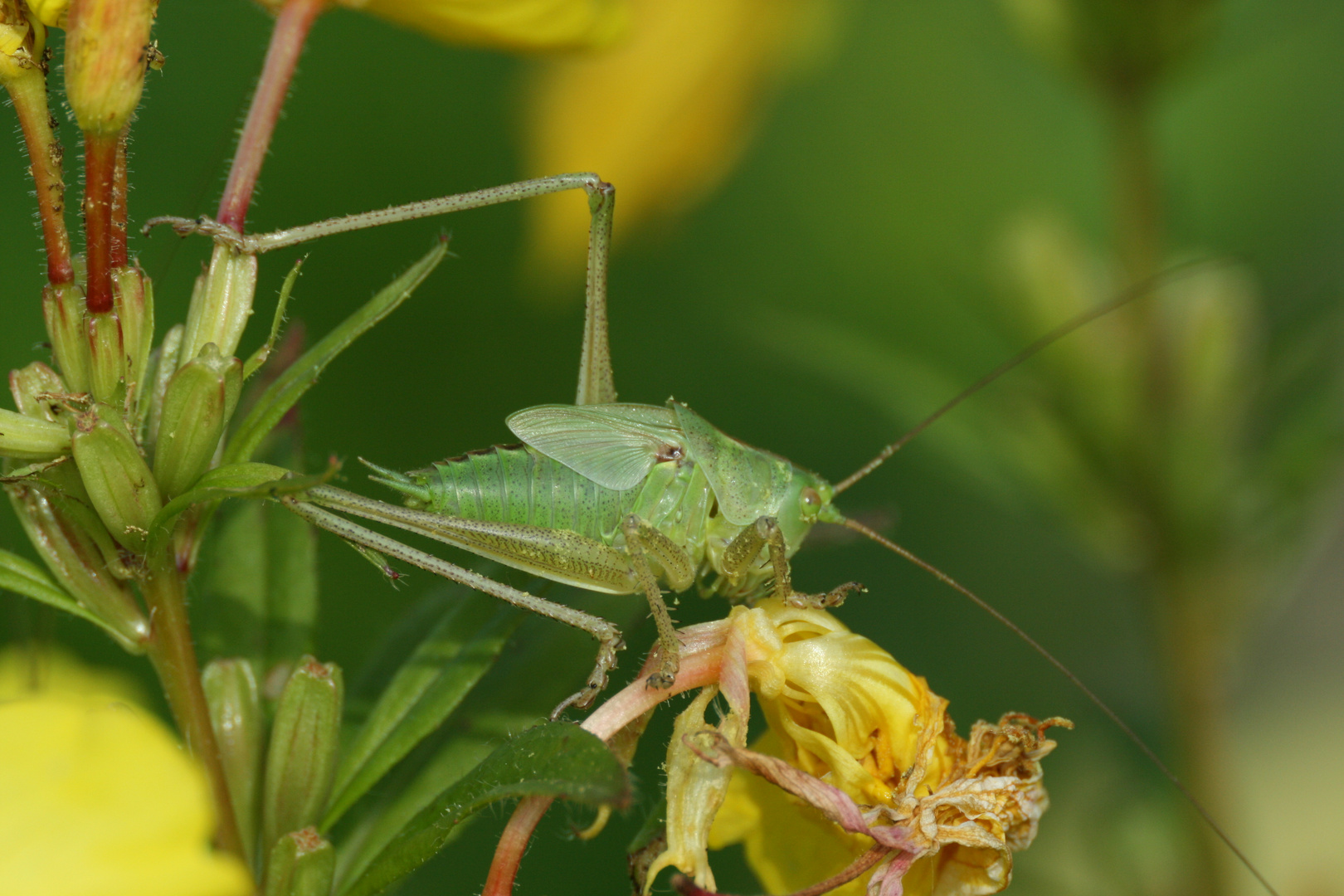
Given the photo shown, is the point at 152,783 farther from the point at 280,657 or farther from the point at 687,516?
the point at 687,516

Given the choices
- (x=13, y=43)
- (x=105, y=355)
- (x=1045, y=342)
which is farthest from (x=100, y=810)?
(x=1045, y=342)

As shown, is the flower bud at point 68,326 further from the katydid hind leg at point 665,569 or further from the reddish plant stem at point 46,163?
the katydid hind leg at point 665,569

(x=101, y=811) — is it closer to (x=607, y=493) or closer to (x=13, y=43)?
(x=13, y=43)

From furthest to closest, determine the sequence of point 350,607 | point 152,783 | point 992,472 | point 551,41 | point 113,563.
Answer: point 350,607 → point 992,472 → point 551,41 → point 113,563 → point 152,783

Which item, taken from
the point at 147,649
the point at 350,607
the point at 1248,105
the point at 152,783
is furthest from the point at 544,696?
the point at 1248,105

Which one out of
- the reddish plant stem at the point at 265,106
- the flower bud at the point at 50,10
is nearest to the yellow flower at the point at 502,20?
the reddish plant stem at the point at 265,106

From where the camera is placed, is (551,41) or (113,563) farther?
(551,41)
